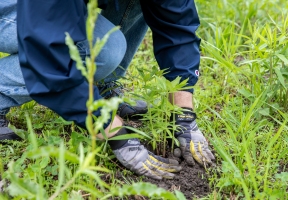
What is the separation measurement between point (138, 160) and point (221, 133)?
1.98 feet

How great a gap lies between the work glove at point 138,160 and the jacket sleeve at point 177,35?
1.44ft

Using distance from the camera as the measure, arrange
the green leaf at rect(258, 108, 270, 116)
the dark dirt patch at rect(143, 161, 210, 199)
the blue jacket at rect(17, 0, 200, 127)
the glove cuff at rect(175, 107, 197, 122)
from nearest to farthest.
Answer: the blue jacket at rect(17, 0, 200, 127)
the dark dirt patch at rect(143, 161, 210, 199)
the glove cuff at rect(175, 107, 197, 122)
the green leaf at rect(258, 108, 270, 116)

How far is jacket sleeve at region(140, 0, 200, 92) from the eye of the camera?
7.07 ft

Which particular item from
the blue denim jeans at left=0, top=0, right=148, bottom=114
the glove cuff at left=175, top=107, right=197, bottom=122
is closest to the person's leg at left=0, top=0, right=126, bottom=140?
the blue denim jeans at left=0, top=0, right=148, bottom=114

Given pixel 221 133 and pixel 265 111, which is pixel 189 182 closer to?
pixel 221 133

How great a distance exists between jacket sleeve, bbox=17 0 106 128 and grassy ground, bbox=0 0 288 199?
0.41 ft

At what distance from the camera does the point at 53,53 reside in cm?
164

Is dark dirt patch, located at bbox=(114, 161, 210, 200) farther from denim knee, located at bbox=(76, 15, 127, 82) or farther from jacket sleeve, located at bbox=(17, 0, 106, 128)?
denim knee, located at bbox=(76, 15, 127, 82)

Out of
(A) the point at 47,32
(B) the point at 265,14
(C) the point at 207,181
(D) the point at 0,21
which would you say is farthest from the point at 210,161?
(B) the point at 265,14

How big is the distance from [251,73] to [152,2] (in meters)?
0.67

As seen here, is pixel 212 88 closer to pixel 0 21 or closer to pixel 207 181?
pixel 207 181

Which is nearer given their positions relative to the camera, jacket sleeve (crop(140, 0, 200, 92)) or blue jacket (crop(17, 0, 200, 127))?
blue jacket (crop(17, 0, 200, 127))

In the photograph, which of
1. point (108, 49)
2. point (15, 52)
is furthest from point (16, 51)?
point (108, 49)

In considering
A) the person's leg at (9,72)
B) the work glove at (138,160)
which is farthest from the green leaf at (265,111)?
the person's leg at (9,72)
